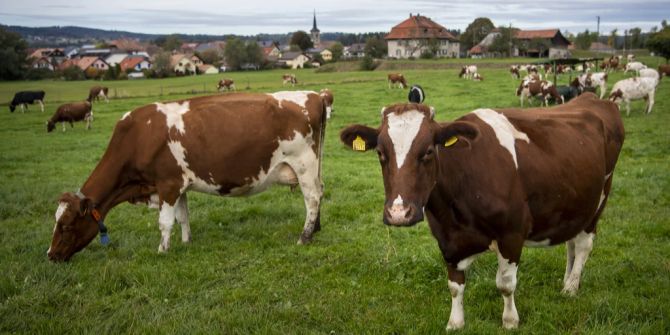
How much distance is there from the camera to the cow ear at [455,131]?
4.39 metres

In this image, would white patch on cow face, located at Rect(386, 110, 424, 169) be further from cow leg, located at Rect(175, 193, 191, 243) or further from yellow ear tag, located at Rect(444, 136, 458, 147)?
cow leg, located at Rect(175, 193, 191, 243)

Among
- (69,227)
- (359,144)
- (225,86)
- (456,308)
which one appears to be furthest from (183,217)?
(225,86)

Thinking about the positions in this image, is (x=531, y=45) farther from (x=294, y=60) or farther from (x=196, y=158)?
(x=196, y=158)

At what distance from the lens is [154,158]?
803 cm

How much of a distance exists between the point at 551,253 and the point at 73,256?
672cm

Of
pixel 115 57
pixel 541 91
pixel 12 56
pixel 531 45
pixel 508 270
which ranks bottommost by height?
pixel 508 270

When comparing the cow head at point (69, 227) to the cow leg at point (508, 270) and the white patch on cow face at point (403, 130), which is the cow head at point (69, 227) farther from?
the cow leg at point (508, 270)

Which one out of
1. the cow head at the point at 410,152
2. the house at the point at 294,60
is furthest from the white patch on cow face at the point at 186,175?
the house at the point at 294,60

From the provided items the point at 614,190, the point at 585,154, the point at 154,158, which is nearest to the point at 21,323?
the point at 154,158

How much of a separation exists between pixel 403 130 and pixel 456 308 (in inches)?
79.3

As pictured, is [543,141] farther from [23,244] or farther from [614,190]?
[23,244]

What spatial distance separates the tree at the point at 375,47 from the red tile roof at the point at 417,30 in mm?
2226

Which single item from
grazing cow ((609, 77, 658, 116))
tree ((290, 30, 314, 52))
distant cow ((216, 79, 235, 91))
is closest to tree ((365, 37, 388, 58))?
tree ((290, 30, 314, 52))

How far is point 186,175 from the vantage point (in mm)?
8148
